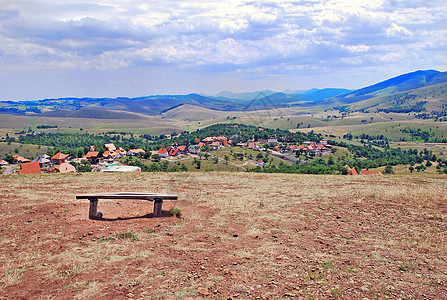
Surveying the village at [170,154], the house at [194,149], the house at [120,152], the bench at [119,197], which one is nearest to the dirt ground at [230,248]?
the bench at [119,197]

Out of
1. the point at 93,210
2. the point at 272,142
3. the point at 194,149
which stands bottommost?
the point at 194,149

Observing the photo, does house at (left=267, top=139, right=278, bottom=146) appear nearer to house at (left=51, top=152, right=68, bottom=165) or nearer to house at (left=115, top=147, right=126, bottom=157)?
house at (left=115, top=147, right=126, bottom=157)

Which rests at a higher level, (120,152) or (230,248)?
(230,248)

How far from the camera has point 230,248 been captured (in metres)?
8.48

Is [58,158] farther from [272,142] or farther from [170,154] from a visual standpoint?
[272,142]

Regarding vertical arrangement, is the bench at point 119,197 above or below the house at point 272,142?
above

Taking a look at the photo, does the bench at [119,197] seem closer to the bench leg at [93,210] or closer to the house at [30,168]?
the bench leg at [93,210]

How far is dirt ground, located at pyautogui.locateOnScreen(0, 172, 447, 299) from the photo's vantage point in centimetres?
637

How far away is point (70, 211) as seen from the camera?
11984mm

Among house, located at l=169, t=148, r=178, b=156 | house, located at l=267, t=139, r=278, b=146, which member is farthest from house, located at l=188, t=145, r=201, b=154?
house, located at l=267, t=139, r=278, b=146

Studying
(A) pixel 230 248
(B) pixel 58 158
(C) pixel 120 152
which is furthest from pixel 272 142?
(A) pixel 230 248

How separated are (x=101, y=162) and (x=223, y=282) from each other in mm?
90859

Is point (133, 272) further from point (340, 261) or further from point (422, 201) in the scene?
point (422, 201)

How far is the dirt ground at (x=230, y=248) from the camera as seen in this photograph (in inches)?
251
